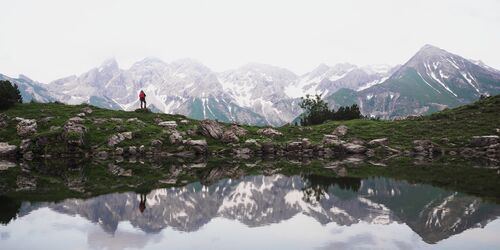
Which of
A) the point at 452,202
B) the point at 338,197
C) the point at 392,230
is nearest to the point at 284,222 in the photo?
the point at 392,230

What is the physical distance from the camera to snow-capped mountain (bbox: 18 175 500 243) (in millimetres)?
22109

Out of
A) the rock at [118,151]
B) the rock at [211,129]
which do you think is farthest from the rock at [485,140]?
the rock at [118,151]

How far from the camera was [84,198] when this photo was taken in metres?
28.7

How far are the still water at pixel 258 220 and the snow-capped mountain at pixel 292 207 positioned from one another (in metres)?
0.06

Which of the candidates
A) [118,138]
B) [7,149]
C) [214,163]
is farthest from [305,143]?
[7,149]

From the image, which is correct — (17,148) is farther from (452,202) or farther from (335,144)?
(452,202)

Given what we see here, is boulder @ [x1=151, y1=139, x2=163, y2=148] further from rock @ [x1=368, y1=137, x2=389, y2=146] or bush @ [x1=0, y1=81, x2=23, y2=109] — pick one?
rock @ [x1=368, y1=137, x2=389, y2=146]

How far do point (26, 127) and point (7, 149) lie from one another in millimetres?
9193

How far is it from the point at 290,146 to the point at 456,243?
6417 centimetres

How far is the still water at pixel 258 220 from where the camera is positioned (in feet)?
59.5

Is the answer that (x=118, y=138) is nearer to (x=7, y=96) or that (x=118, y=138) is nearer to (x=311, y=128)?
(x=7, y=96)

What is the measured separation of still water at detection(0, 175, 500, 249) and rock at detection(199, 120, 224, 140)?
5091 centimetres

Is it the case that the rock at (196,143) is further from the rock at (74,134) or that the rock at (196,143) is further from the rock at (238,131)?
the rock at (74,134)

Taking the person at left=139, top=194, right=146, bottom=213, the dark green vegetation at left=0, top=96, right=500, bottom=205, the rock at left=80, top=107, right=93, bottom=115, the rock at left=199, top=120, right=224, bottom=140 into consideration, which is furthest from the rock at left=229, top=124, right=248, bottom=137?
the person at left=139, top=194, right=146, bottom=213
